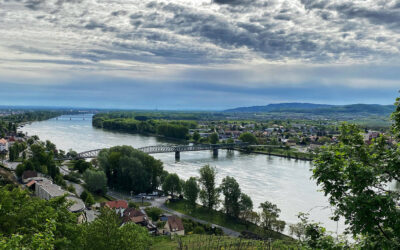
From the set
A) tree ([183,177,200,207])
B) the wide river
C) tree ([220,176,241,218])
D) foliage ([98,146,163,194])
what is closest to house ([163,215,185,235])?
tree ([220,176,241,218])

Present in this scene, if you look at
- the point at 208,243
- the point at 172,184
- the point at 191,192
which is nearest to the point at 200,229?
the point at 208,243

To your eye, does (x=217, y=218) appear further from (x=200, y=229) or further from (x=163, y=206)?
(x=163, y=206)

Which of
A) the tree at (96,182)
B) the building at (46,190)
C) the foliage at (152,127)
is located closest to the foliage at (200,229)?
the building at (46,190)

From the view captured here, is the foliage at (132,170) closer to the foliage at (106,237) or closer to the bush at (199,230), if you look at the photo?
the bush at (199,230)

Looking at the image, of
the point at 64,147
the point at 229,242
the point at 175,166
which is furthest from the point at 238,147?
the point at 229,242

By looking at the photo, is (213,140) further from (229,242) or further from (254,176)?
(229,242)

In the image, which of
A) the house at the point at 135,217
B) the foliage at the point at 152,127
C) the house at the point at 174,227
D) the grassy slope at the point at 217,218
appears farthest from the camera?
the foliage at the point at 152,127
